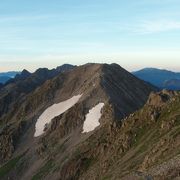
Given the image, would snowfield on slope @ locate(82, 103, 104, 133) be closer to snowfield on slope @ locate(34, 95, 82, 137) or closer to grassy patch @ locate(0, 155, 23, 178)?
snowfield on slope @ locate(34, 95, 82, 137)

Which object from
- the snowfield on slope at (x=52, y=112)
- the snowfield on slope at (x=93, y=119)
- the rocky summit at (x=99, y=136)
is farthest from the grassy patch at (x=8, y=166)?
the snowfield on slope at (x=93, y=119)

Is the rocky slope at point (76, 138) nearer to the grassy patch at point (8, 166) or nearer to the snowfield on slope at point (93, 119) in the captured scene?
the grassy patch at point (8, 166)

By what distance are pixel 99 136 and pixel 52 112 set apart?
5497 cm

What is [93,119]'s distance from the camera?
166875 millimetres

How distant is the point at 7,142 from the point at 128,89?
53733 mm

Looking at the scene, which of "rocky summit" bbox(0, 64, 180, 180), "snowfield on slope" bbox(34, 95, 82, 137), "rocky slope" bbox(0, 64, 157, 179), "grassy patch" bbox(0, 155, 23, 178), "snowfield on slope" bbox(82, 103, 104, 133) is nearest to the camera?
"rocky summit" bbox(0, 64, 180, 180)

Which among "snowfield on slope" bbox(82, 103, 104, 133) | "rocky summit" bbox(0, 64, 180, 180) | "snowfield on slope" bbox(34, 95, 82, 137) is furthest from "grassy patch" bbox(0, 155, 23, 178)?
"snowfield on slope" bbox(82, 103, 104, 133)

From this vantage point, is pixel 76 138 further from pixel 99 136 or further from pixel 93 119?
pixel 99 136

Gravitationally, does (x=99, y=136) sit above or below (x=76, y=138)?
above

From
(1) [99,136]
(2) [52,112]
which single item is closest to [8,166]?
(2) [52,112]

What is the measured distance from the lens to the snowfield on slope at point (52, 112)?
183250 mm

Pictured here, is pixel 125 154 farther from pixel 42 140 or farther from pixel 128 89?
pixel 128 89

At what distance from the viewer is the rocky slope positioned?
429 ft

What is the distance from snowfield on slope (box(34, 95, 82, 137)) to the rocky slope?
221 centimetres
